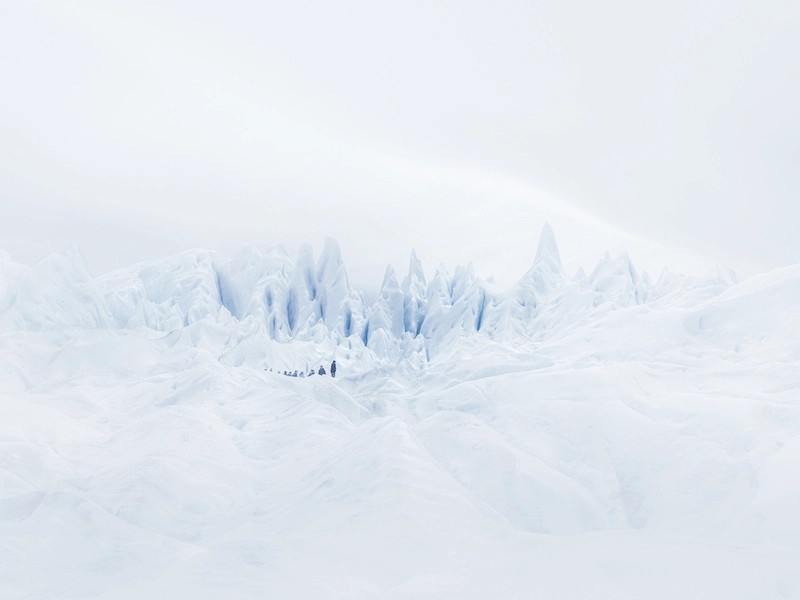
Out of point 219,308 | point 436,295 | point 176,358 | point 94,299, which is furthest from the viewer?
point 436,295

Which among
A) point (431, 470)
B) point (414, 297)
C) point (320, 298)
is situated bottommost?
point (320, 298)

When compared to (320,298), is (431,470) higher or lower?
higher

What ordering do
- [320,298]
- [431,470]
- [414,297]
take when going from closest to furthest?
1. [431,470]
2. [320,298]
3. [414,297]

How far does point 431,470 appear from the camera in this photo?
17.5 m

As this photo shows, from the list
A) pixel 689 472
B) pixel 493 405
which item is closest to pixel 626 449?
pixel 689 472

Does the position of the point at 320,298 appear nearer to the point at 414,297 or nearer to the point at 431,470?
the point at 414,297

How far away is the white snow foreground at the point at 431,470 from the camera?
40.3 ft

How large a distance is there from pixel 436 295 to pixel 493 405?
53.9m

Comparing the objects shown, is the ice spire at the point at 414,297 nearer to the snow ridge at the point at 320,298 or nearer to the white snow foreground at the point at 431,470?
the snow ridge at the point at 320,298

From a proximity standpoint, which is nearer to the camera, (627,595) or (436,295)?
(627,595)

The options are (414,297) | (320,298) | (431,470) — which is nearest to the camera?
(431,470)

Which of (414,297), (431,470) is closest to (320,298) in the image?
(414,297)

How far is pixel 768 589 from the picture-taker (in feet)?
34.5

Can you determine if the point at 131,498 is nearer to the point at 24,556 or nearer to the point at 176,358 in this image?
the point at 24,556
